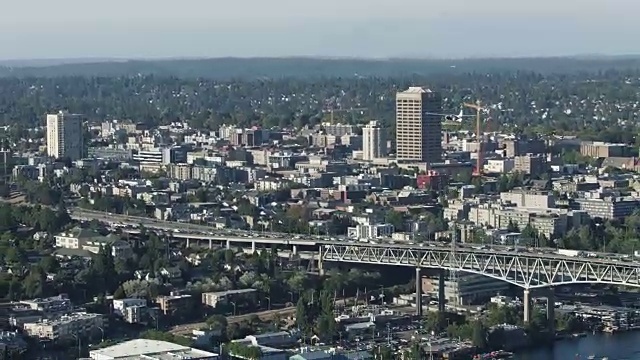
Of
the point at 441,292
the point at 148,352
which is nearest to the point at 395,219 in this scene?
the point at 441,292

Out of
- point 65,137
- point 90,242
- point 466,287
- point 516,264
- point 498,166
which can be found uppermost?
point 516,264

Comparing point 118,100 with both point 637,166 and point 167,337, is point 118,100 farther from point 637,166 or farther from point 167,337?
point 167,337

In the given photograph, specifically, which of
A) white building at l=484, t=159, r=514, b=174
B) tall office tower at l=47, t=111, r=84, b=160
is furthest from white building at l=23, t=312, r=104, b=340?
tall office tower at l=47, t=111, r=84, b=160

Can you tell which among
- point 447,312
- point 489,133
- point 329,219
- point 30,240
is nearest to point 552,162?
point 489,133

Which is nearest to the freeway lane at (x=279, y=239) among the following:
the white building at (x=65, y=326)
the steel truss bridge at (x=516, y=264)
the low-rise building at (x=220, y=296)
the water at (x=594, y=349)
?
the steel truss bridge at (x=516, y=264)

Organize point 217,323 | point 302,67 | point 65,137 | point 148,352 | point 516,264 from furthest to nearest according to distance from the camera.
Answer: point 302,67 < point 65,137 < point 516,264 < point 217,323 < point 148,352

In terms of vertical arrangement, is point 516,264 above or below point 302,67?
above

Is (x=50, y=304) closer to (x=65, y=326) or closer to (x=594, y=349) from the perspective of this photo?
(x=65, y=326)
